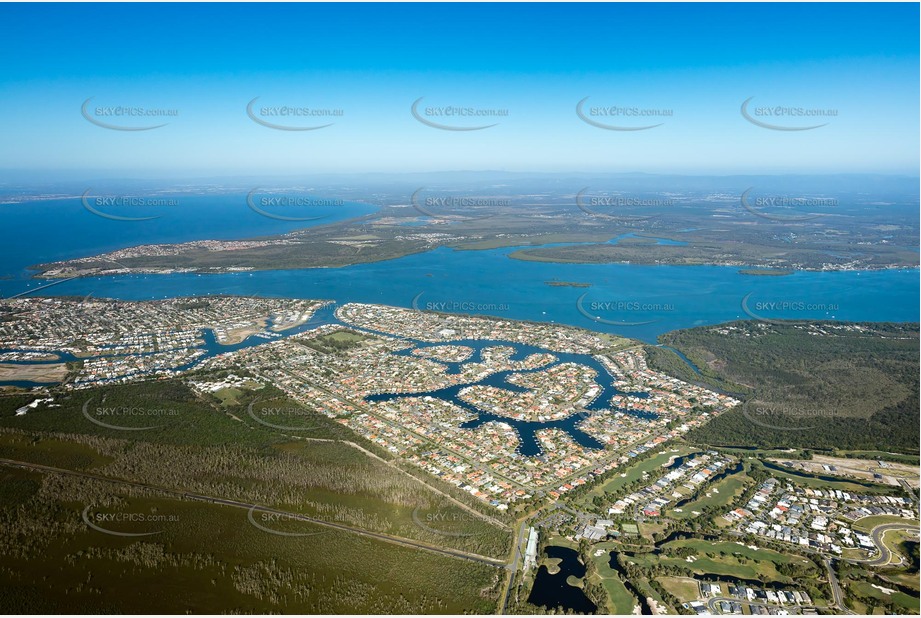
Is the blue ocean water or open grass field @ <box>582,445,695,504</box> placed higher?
the blue ocean water

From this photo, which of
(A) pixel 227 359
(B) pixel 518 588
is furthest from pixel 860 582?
(A) pixel 227 359

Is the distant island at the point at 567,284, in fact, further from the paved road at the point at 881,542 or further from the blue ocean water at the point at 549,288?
the paved road at the point at 881,542

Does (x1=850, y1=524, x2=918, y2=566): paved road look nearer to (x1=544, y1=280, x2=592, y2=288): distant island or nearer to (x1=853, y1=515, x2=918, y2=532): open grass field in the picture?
(x1=853, y1=515, x2=918, y2=532): open grass field

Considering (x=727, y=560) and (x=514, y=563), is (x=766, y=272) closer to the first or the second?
(x=727, y=560)

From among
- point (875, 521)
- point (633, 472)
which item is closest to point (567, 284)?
point (633, 472)

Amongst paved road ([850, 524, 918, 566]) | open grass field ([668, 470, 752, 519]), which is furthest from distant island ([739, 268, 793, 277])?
paved road ([850, 524, 918, 566])

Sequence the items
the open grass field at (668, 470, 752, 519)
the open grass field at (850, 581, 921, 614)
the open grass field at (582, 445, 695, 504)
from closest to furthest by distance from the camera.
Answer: the open grass field at (850, 581, 921, 614)
the open grass field at (668, 470, 752, 519)
the open grass field at (582, 445, 695, 504)
